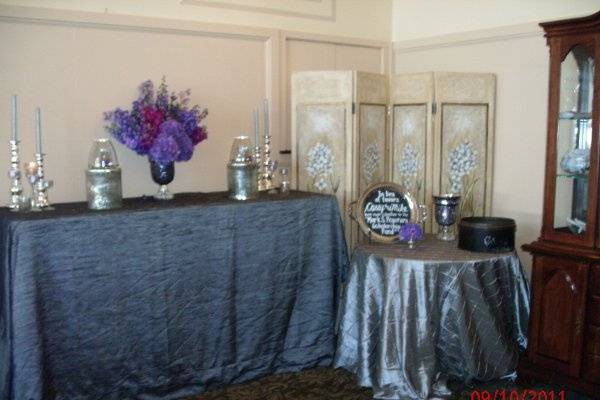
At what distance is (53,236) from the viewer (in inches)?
96.5

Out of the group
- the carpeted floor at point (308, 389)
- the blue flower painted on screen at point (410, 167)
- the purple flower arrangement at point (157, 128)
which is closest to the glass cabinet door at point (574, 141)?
the carpeted floor at point (308, 389)

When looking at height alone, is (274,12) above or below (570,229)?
above

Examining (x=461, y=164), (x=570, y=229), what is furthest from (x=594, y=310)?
(x=461, y=164)

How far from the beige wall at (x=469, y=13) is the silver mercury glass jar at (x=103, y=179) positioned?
2.20 m

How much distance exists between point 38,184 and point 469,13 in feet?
8.42

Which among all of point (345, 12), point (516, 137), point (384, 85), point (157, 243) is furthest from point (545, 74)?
point (157, 243)

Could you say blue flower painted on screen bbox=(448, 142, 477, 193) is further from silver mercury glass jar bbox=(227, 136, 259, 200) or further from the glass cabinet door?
silver mercury glass jar bbox=(227, 136, 259, 200)

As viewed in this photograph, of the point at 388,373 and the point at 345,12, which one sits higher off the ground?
the point at 345,12

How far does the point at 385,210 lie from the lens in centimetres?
321

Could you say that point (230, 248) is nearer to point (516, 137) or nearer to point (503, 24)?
point (516, 137)

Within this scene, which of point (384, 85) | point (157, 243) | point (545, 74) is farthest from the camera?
point (384, 85)

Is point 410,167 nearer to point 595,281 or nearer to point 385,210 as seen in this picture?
point 385,210

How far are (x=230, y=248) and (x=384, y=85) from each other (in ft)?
4.63

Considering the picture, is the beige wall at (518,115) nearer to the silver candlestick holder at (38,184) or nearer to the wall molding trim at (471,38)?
the wall molding trim at (471,38)
